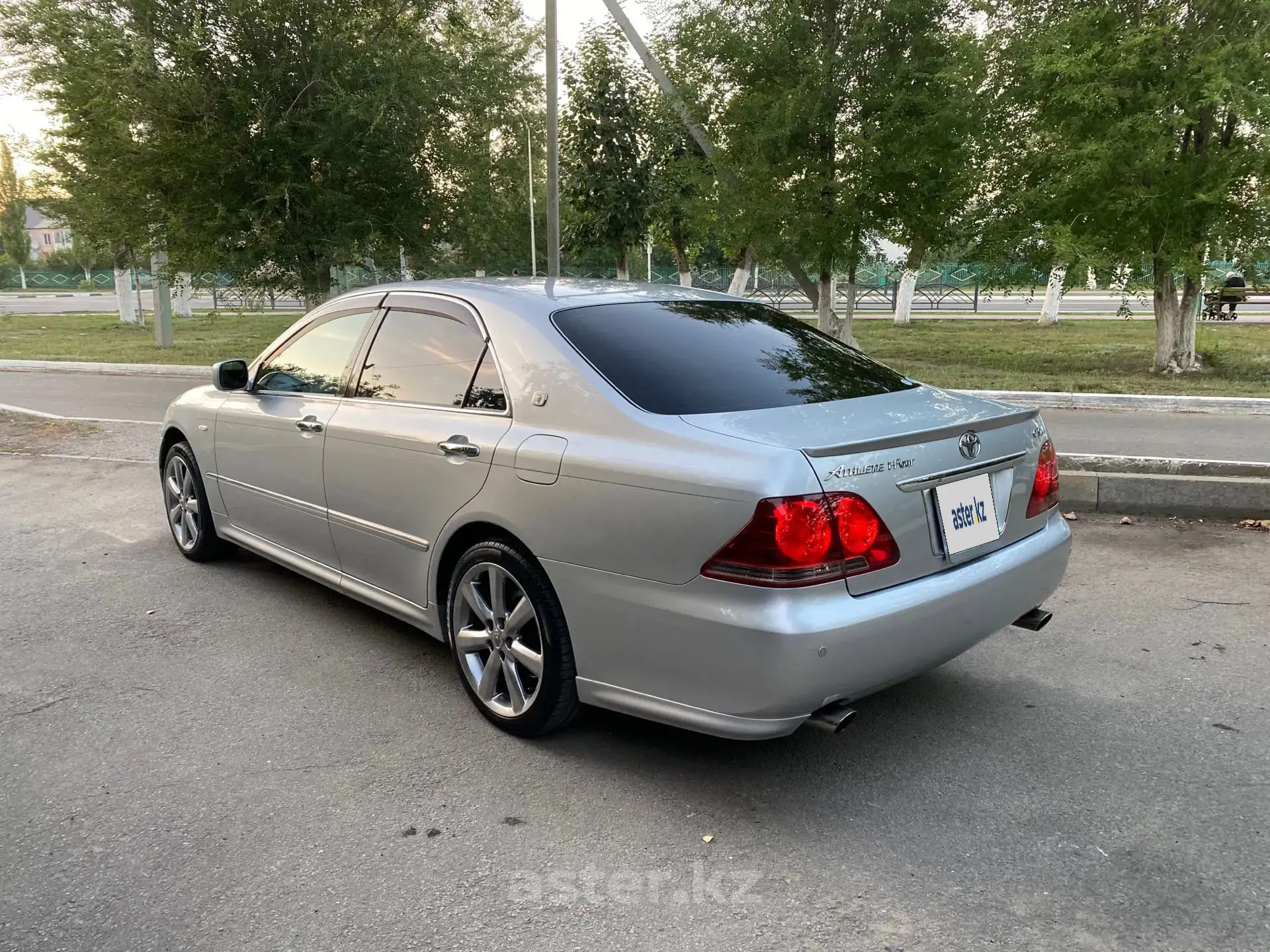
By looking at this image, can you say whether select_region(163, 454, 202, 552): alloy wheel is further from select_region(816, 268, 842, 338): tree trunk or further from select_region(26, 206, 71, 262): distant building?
select_region(26, 206, 71, 262): distant building

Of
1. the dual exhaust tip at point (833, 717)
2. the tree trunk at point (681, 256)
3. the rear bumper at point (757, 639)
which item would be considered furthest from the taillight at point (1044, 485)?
the tree trunk at point (681, 256)

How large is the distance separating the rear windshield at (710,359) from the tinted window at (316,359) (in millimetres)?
1237

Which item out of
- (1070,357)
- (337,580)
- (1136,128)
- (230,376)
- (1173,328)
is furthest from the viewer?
(1070,357)

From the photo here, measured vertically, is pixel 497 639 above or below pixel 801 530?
below

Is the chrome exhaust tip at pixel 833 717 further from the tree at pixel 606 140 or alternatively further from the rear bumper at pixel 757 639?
the tree at pixel 606 140

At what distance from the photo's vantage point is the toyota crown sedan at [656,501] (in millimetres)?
2703

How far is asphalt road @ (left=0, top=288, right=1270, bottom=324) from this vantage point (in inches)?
1126

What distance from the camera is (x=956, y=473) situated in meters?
3.00

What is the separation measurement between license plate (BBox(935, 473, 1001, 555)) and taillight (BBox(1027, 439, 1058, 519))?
0.98 ft

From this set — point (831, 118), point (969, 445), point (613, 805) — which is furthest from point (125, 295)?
point (969, 445)

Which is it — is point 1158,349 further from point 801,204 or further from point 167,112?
point 167,112

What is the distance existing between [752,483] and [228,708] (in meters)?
2.26

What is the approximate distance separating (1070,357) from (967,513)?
48.9ft

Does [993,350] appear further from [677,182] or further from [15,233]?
[15,233]
